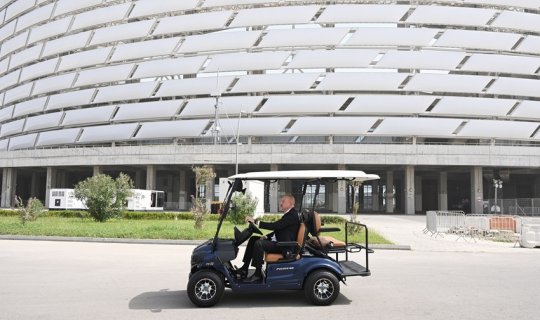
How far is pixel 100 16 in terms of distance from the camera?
5106cm

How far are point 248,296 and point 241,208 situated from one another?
16255 mm

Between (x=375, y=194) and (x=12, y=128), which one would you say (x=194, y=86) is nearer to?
(x=375, y=194)

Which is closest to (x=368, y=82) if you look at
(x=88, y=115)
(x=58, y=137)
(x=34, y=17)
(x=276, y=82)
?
(x=276, y=82)

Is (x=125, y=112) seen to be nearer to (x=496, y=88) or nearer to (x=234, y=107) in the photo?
(x=234, y=107)

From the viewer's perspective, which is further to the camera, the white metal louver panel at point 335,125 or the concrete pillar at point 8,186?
the concrete pillar at point 8,186

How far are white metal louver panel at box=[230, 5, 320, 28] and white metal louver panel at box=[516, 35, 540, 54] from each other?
1990 centimetres

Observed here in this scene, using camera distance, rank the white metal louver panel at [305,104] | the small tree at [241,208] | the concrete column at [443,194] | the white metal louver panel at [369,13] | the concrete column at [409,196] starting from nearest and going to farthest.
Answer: the small tree at [241,208], the concrete column at [409,196], the white metal louver panel at [305,104], the white metal louver panel at [369,13], the concrete column at [443,194]

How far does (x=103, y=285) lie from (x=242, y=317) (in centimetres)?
356

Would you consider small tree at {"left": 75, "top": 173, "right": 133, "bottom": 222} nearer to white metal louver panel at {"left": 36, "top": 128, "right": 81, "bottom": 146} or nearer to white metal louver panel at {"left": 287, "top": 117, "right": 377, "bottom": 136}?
white metal louver panel at {"left": 287, "top": 117, "right": 377, "bottom": 136}

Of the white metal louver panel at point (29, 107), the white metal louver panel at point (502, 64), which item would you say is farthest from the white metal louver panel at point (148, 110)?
the white metal louver panel at point (502, 64)

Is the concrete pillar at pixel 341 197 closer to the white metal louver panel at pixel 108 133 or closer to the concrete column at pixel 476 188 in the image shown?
the concrete column at pixel 476 188

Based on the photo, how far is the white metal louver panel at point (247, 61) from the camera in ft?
141

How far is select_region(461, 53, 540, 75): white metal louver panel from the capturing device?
140 ft

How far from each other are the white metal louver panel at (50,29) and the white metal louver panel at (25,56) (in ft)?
3.62
